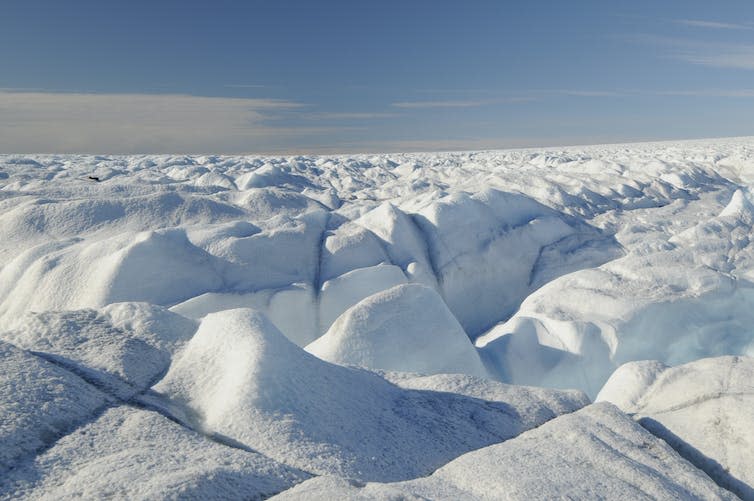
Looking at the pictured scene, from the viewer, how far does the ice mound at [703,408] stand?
306 cm

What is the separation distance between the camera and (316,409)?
2.96m

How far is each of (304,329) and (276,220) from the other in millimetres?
2465

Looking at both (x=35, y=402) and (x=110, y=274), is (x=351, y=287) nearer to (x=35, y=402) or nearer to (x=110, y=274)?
(x=110, y=274)

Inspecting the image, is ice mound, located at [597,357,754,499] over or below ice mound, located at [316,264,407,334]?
over

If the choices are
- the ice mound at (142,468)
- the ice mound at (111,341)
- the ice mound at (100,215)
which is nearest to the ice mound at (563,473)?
the ice mound at (142,468)

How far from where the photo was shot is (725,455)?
122 inches

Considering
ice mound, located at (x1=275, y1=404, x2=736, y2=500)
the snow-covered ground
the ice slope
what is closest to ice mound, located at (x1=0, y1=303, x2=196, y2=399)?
the snow-covered ground

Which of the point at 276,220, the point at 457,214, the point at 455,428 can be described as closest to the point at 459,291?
the point at 457,214

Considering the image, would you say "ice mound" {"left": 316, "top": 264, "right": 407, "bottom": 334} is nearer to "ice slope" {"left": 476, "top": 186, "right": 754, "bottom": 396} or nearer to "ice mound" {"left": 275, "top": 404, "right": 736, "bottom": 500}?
"ice slope" {"left": 476, "top": 186, "right": 754, "bottom": 396}

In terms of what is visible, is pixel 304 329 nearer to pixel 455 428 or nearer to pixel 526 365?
pixel 526 365

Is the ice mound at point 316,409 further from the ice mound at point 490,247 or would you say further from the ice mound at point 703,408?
the ice mound at point 490,247

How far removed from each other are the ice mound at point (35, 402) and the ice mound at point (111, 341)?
168 millimetres

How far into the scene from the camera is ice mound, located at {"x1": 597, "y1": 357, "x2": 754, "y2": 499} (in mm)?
3059

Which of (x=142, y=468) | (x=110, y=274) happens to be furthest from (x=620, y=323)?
(x=110, y=274)
